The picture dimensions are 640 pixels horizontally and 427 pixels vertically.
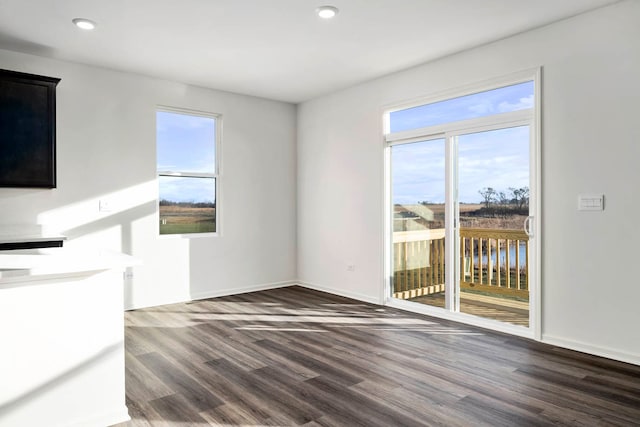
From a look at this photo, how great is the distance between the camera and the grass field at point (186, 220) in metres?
5.14

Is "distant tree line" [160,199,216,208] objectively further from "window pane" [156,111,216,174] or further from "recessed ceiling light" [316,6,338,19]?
"recessed ceiling light" [316,6,338,19]

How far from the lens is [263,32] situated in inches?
146

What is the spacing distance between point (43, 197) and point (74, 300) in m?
2.65

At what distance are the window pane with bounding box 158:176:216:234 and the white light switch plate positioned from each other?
4074 mm

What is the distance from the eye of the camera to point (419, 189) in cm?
470

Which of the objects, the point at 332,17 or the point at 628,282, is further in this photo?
the point at 332,17

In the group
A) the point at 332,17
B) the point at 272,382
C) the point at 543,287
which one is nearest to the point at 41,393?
the point at 272,382

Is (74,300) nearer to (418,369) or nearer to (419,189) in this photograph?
(418,369)

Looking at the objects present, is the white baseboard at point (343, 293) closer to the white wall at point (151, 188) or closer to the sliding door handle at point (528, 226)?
the white wall at point (151, 188)

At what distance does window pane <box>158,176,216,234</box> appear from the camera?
5141 millimetres

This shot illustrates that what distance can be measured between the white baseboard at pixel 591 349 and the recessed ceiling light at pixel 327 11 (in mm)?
3156

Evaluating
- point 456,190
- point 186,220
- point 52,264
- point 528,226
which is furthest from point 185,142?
point 528,226

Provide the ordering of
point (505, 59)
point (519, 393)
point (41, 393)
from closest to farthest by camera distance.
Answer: point (41, 393), point (519, 393), point (505, 59)

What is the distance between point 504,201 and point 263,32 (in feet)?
8.75
